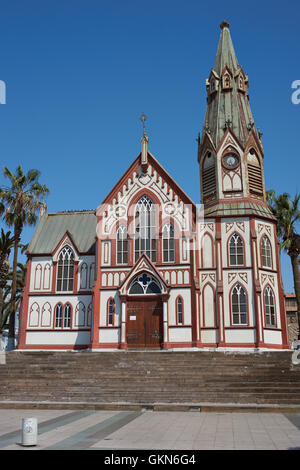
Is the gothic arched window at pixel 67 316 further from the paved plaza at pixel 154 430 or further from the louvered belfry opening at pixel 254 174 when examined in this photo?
the louvered belfry opening at pixel 254 174

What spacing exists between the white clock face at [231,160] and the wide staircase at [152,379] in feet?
52.1

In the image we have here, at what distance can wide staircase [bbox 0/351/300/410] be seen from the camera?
19922 millimetres

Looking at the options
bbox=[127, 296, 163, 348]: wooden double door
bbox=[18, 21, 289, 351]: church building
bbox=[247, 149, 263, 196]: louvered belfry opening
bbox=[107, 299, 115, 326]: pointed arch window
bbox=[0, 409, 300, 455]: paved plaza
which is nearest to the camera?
bbox=[0, 409, 300, 455]: paved plaza

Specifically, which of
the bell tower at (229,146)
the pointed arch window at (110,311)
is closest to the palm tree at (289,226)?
the bell tower at (229,146)

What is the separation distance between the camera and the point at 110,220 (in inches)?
1342

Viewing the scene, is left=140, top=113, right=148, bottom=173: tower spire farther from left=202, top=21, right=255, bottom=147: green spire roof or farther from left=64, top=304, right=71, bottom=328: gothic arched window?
left=64, top=304, right=71, bottom=328: gothic arched window

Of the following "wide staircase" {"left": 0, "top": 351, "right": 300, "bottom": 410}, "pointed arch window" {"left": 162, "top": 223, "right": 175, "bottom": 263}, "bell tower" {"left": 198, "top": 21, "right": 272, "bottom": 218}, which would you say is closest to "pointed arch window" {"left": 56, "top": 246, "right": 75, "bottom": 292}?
"pointed arch window" {"left": 162, "top": 223, "right": 175, "bottom": 263}

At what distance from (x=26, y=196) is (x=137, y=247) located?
12.1 m

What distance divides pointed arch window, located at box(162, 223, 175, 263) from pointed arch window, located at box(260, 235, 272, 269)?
664 centimetres

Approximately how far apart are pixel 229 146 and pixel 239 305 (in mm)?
13005
